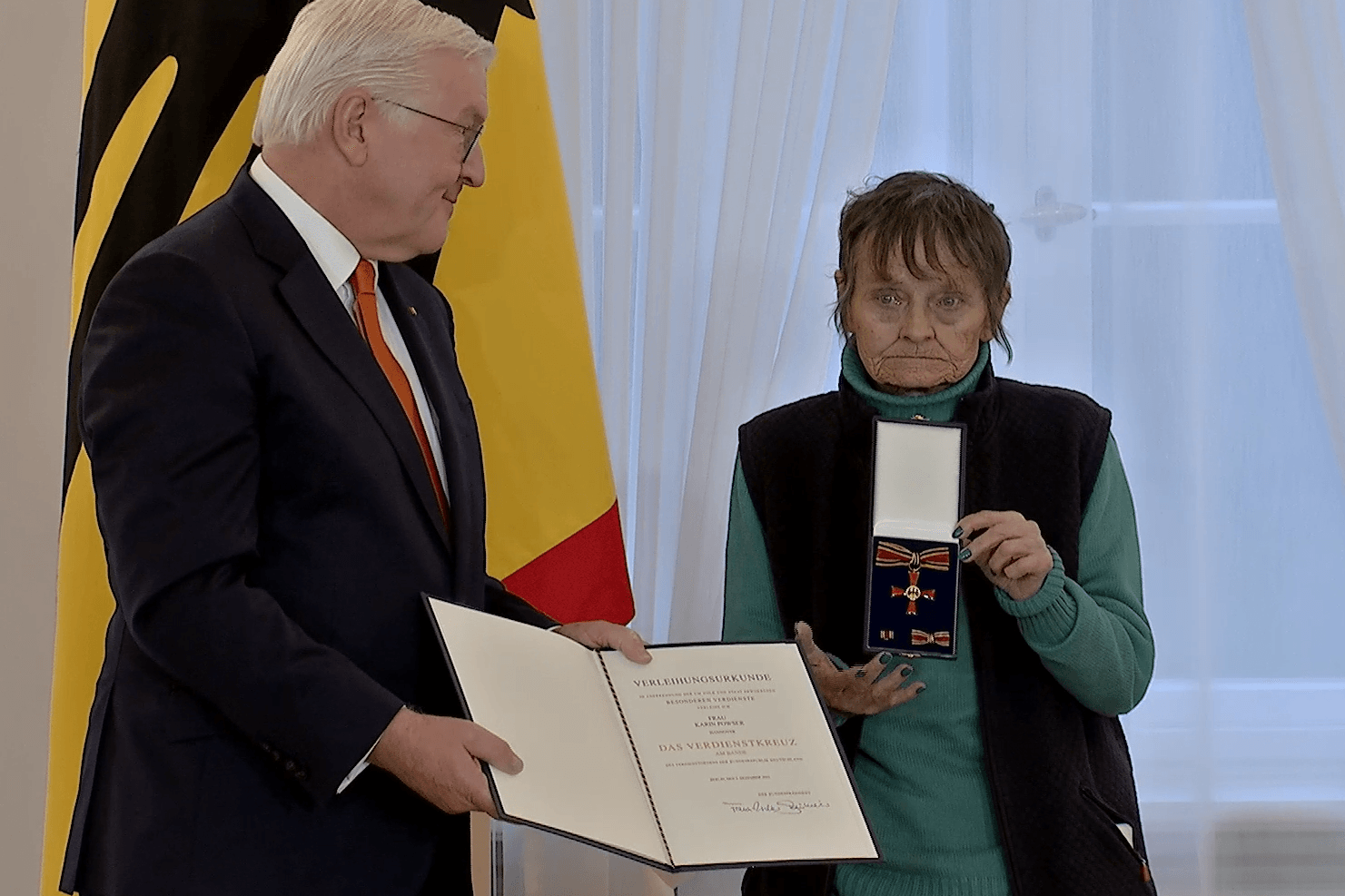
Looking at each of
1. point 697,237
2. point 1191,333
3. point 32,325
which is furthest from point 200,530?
point 1191,333

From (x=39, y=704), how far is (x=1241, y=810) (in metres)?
2.18

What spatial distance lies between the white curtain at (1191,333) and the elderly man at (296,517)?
1.20 metres

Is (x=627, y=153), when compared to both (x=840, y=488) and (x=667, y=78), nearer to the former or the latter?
(x=667, y=78)

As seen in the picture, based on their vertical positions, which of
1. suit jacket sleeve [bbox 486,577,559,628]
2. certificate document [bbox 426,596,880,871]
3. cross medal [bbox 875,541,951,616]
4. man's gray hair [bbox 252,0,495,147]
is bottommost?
certificate document [bbox 426,596,880,871]

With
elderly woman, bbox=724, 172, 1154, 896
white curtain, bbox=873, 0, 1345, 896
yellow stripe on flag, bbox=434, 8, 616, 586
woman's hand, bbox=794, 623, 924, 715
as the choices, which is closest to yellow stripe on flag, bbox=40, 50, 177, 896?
yellow stripe on flag, bbox=434, 8, 616, 586

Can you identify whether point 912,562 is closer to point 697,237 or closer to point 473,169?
point 473,169

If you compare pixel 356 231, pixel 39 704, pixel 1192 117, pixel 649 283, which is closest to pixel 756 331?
pixel 649 283

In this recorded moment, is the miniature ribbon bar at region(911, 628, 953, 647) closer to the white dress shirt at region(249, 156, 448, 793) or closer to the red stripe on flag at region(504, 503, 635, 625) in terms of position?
the white dress shirt at region(249, 156, 448, 793)

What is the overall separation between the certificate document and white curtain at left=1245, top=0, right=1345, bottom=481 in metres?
1.35

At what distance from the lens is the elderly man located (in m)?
1.27

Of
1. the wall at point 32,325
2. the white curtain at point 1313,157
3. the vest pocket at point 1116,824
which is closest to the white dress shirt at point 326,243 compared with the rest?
the vest pocket at point 1116,824

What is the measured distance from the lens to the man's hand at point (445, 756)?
4.17 feet

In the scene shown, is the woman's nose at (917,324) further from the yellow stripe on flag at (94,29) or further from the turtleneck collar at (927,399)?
the yellow stripe on flag at (94,29)
